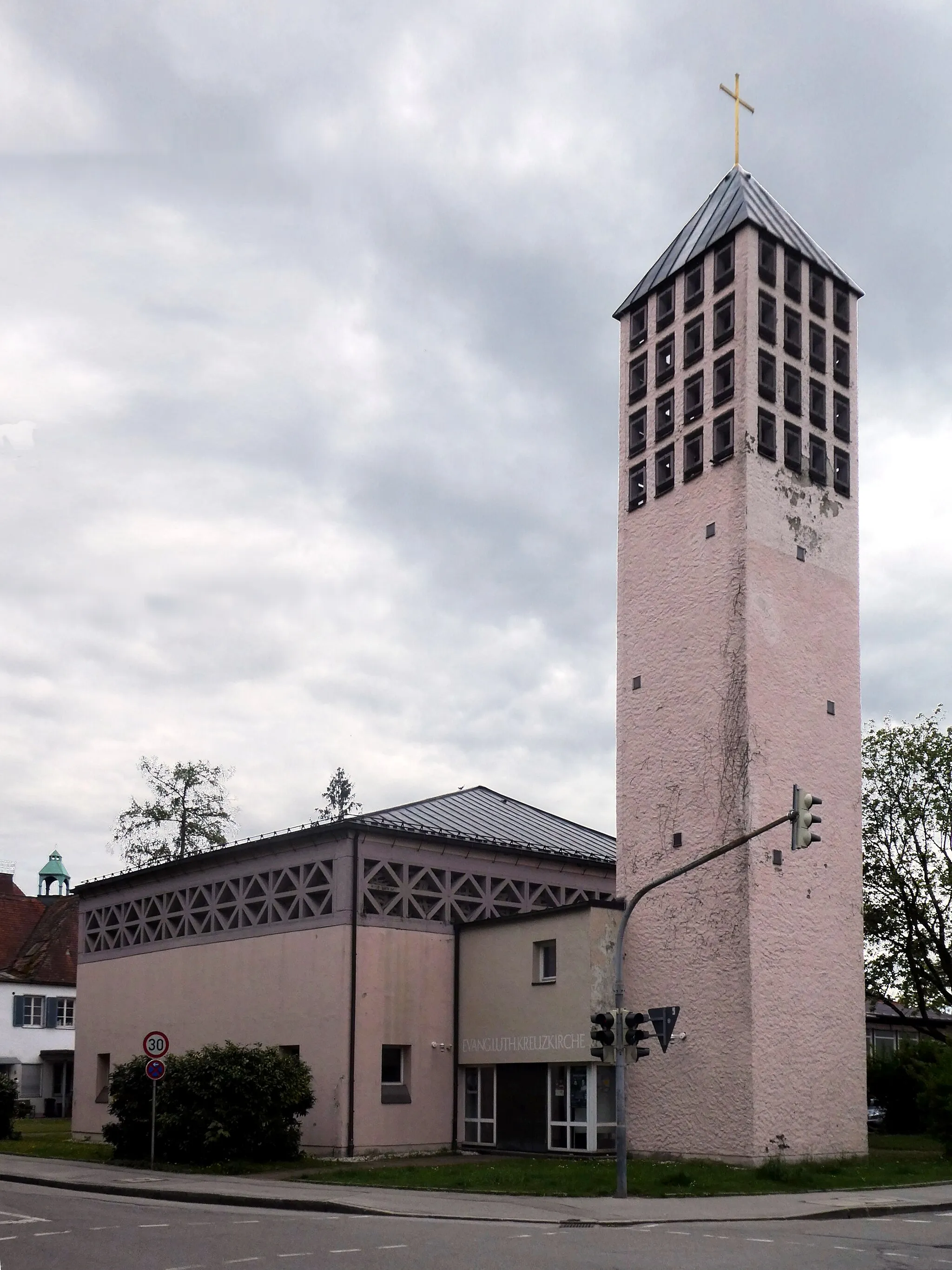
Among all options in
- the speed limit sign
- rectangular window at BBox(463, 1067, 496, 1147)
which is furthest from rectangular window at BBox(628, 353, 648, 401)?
the speed limit sign

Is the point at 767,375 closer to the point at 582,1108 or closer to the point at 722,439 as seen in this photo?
the point at 722,439

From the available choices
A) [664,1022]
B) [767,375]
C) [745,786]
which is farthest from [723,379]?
[664,1022]

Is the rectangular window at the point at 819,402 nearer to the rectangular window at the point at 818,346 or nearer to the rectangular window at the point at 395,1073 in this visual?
the rectangular window at the point at 818,346

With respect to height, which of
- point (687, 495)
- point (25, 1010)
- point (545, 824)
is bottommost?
point (25, 1010)

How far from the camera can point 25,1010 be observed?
59688 mm

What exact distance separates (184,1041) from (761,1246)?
80.0 feet

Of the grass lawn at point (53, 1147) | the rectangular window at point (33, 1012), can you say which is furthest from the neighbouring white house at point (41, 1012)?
the grass lawn at point (53, 1147)

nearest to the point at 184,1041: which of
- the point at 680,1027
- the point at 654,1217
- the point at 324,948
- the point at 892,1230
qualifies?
the point at 324,948

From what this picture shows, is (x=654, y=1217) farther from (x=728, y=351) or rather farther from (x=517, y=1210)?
(x=728, y=351)

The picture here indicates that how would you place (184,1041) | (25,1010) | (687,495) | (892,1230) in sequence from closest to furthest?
(892,1230) → (687,495) → (184,1041) → (25,1010)

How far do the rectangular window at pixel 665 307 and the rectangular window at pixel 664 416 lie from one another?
1925mm

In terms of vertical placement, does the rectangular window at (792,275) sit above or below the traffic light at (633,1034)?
above

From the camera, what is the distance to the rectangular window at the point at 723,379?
103 feet

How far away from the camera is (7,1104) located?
126ft
